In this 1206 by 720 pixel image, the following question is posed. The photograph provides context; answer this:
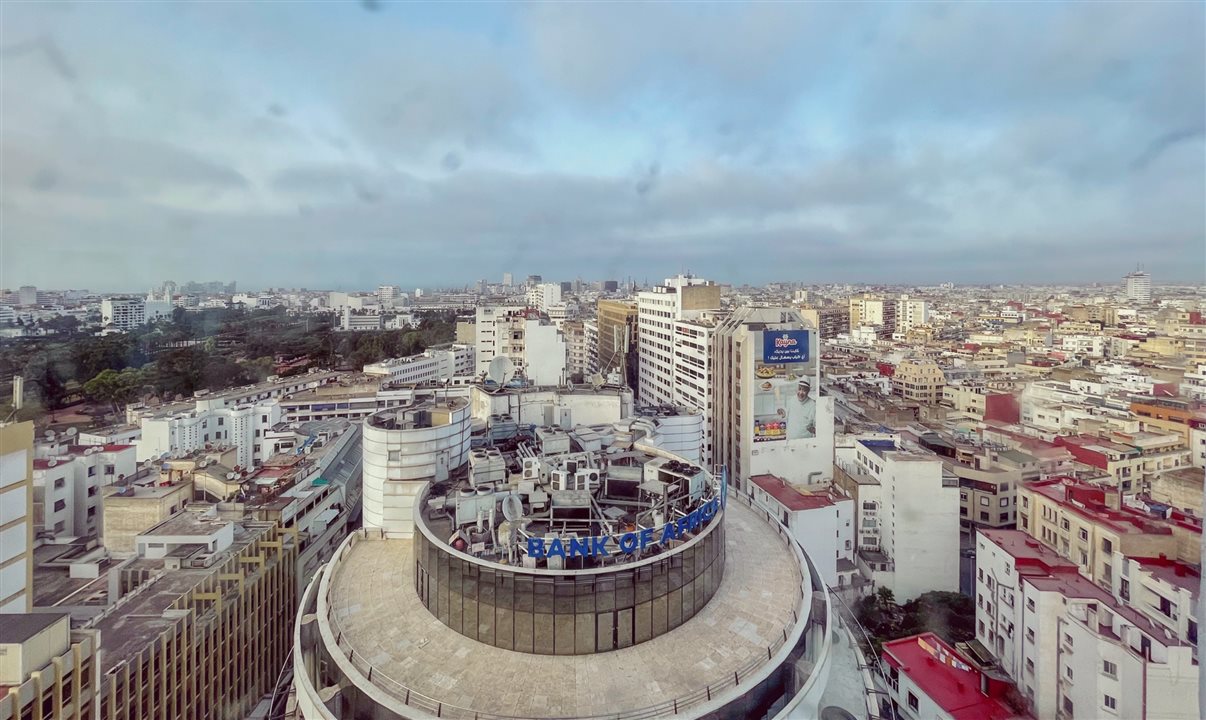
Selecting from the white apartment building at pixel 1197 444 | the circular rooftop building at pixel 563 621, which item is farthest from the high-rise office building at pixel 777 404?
the circular rooftop building at pixel 563 621

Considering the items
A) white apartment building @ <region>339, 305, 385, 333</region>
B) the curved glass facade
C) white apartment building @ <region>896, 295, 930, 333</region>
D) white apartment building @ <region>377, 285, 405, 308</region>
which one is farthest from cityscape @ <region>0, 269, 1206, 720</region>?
white apartment building @ <region>377, 285, 405, 308</region>

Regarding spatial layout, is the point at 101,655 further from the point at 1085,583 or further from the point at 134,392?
the point at 134,392

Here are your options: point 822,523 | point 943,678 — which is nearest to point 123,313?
point 822,523

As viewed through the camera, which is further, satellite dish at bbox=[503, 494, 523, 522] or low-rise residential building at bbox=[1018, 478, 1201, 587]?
low-rise residential building at bbox=[1018, 478, 1201, 587]

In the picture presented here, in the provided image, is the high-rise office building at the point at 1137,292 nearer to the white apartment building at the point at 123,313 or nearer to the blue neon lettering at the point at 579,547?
the blue neon lettering at the point at 579,547

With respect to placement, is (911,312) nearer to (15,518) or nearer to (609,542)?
(609,542)

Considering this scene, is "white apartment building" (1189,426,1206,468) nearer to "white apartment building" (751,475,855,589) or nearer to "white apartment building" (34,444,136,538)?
"white apartment building" (751,475,855,589)
